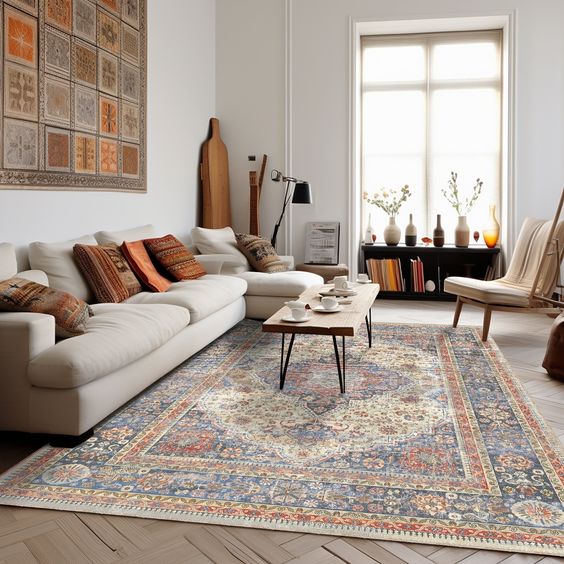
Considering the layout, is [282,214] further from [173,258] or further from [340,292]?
[340,292]

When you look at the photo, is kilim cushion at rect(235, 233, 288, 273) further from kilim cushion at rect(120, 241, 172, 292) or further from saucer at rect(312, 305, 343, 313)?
saucer at rect(312, 305, 343, 313)

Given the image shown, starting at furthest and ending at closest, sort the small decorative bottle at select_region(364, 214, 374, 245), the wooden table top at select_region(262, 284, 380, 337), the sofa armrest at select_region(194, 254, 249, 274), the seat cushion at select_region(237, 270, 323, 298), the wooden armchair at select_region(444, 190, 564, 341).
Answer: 1. the small decorative bottle at select_region(364, 214, 374, 245)
2. the sofa armrest at select_region(194, 254, 249, 274)
3. the seat cushion at select_region(237, 270, 323, 298)
4. the wooden armchair at select_region(444, 190, 564, 341)
5. the wooden table top at select_region(262, 284, 380, 337)

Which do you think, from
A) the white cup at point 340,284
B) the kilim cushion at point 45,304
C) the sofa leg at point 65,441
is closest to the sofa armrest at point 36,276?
the kilim cushion at point 45,304

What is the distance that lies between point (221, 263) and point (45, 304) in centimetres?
273

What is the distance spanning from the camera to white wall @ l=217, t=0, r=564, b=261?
21.8 ft

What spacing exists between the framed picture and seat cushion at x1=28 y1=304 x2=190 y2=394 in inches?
131

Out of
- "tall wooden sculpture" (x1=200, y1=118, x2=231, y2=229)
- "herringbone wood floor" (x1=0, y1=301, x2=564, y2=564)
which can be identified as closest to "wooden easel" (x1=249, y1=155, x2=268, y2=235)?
"tall wooden sculpture" (x1=200, y1=118, x2=231, y2=229)

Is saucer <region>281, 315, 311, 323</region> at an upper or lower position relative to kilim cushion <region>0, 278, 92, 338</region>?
lower

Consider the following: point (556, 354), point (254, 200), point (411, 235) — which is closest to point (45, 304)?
point (556, 354)

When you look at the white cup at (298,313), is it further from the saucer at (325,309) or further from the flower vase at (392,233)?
the flower vase at (392,233)

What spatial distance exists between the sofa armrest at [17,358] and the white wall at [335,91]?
183 inches

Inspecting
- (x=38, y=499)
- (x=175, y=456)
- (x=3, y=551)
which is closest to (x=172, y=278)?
(x=175, y=456)

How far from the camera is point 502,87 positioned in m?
7.05

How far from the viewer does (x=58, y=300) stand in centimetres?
304
